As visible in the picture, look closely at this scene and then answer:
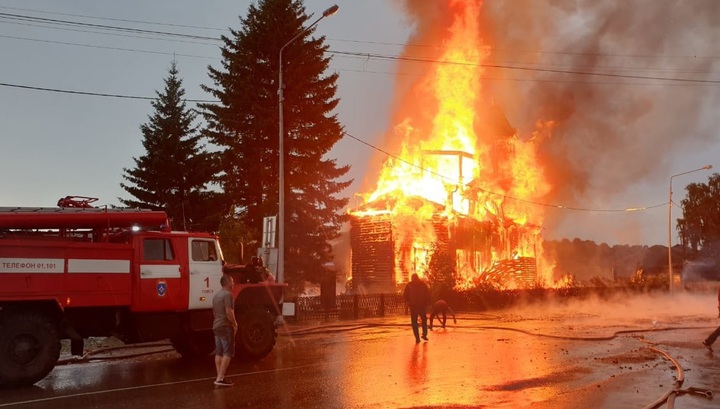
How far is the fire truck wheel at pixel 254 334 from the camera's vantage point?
42.0 feet

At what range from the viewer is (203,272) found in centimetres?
1266

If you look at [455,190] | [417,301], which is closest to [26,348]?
[417,301]

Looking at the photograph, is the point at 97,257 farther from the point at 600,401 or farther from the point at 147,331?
the point at 600,401

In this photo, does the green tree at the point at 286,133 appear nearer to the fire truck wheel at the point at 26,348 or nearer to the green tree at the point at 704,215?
the fire truck wheel at the point at 26,348

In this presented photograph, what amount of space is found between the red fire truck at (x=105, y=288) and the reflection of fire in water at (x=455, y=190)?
885 inches

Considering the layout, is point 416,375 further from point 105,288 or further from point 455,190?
point 455,190

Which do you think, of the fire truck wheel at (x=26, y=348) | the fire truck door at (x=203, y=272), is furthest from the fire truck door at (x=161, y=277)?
the fire truck wheel at (x=26, y=348)

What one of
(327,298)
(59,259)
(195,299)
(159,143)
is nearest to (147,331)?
(195,299)

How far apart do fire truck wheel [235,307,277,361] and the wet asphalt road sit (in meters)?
0.38

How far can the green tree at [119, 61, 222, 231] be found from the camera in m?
36.8

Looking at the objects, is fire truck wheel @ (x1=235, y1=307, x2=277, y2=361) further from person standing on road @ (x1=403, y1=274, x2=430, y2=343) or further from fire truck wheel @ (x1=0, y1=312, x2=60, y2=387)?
person standing on road @ (x1=403, y1=274, x2=430, y2=343)

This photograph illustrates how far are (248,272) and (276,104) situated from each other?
19631 mm

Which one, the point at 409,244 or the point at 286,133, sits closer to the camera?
the point at 286,133

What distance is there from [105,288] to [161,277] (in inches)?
43.9
